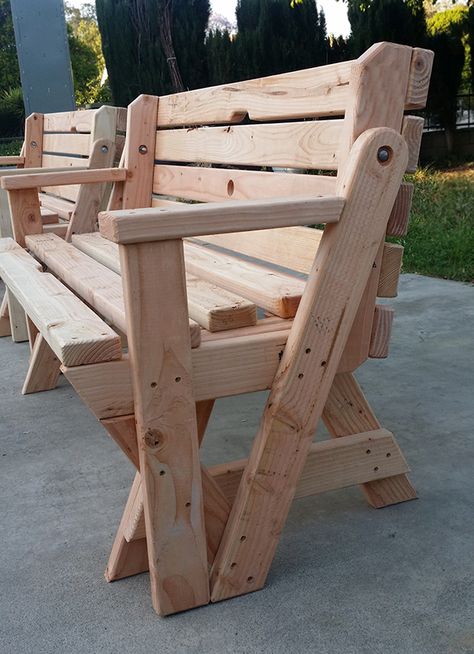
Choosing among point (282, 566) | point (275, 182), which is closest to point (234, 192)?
point (275, 182)

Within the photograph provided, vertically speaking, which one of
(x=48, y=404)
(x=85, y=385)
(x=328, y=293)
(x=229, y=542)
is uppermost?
(x=328, y=293)

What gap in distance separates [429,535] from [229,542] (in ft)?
1.81

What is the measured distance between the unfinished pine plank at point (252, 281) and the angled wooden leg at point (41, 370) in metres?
0.98

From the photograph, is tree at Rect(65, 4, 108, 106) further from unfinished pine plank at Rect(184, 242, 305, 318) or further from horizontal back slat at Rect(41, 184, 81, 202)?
unfinished pine plank at Rect(184, 242, 305, 318)

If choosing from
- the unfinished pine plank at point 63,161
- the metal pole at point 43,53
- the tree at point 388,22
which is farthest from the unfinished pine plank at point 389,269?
the tree at point 388,22

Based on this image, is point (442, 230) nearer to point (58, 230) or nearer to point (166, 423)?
point (58, 230)

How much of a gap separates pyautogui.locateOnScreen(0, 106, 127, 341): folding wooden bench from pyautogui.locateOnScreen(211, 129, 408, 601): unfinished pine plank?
6.28 ft

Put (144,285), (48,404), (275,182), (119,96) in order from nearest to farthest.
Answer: (144,285) < (275,182) < (48,404) < (119,96)

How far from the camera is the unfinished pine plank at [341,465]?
75.7 inches

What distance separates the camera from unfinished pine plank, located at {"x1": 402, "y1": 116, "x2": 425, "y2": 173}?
1763 mm

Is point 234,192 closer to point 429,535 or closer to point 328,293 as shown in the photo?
point 328,293

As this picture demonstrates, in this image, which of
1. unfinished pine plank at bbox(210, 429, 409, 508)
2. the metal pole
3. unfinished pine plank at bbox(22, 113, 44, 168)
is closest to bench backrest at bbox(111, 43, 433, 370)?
unfinished pine plank at bbox(210, 429, 409, 508)

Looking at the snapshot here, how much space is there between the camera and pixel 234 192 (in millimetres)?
2393

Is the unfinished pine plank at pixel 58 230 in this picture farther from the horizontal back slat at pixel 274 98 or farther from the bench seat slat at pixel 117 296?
the horizontal back slat at pixel 274 98
